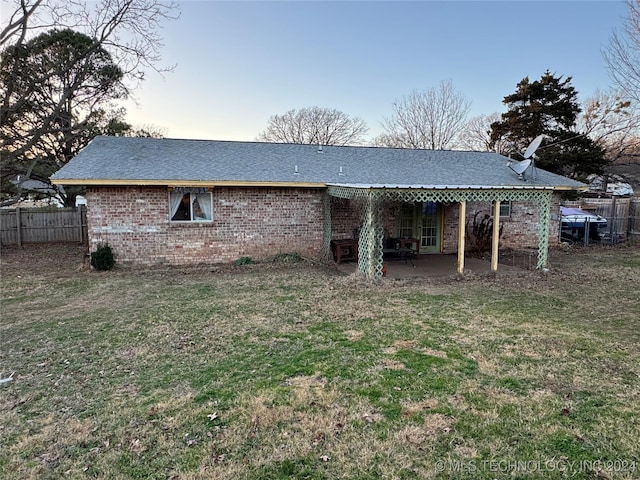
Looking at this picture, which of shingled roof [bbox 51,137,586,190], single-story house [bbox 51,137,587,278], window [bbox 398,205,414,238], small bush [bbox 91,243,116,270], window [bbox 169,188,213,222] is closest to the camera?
single-story house [bbox 51,137,587,278]

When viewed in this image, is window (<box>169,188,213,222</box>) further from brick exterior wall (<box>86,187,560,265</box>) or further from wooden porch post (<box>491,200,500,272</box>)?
wooden porch post (<box>491,200,500,272</box>)

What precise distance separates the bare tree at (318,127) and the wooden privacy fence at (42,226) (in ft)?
70.8

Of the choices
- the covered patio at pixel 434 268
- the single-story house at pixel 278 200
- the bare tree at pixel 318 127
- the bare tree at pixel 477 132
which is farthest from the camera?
the bare tree at pixel 318 127

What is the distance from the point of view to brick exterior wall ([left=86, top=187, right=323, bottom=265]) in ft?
33.9

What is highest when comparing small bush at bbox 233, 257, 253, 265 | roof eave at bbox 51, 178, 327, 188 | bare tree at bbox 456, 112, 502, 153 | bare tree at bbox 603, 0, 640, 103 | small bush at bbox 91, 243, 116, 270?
bare tree at bbox 456, 112, 502, 153

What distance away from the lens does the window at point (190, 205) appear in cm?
1079

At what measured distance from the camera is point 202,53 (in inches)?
551

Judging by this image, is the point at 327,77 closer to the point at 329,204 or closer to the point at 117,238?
the point at 329,204

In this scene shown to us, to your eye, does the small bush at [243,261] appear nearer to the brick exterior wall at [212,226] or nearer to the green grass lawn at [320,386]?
the brick exterior wall at [212,226]

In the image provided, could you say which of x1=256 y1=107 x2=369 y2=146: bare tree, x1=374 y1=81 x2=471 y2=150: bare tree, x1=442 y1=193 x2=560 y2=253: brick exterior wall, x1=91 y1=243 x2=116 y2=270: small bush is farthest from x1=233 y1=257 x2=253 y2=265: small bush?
x1=256 y1=107 x2=369 y2=146: bare tree

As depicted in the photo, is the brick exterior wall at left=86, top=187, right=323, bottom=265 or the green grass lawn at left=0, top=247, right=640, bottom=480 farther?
the brick exterior wall at left=86, top=187, right=323, bottom=265

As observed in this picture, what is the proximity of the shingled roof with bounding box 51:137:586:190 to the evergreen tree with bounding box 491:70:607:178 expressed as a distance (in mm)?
8976

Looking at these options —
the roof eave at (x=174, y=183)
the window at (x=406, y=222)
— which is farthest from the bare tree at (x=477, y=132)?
the roof eave at (x=174, y=183)

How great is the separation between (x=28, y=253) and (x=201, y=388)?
12.7 metres
